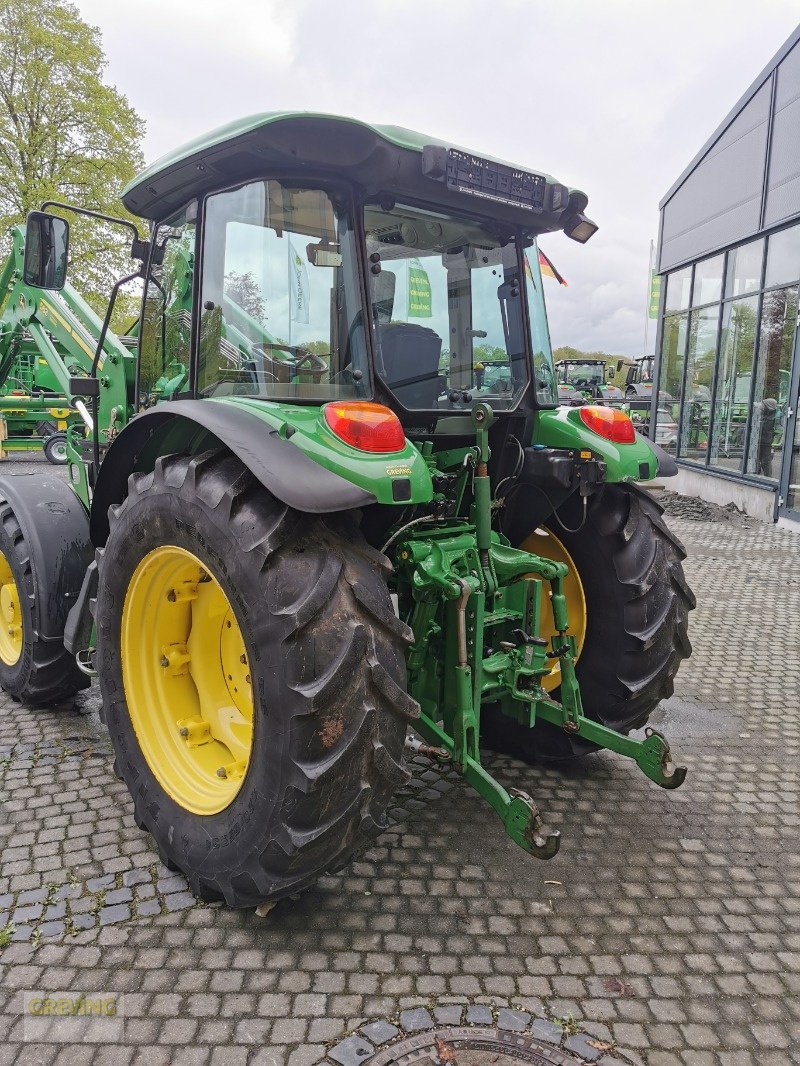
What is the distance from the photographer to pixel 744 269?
1195 cm

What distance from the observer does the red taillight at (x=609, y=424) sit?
3400 millimetres

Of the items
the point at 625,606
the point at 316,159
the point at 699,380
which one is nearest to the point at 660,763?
the point at 625,606

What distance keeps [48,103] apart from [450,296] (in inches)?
772

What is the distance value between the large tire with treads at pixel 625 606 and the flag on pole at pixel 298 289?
1486 millimetres

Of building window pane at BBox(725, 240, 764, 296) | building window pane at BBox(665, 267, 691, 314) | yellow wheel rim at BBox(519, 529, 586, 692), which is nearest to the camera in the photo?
yellow wheel rim at BBox(519, 529, 586, 692)

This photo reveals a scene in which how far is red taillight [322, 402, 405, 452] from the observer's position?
7.93ft

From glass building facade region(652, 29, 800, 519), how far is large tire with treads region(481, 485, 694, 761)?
7813 millimetres

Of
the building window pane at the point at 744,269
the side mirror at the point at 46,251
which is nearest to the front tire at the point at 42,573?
the side mirror at the point at 46,251

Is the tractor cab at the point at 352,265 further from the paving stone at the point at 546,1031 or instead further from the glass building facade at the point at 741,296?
the glass building facade at the point at 741,296

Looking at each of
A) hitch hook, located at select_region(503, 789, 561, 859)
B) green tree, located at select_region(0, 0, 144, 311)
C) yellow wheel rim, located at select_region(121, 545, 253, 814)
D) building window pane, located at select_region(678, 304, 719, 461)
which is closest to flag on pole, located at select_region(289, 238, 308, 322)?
yellow wheel rim, located at select_region(121, 545, 253, 814)

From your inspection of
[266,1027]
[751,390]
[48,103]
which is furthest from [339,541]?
[48,103]

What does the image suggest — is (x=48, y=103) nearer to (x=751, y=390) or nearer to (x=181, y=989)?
(x=751, y=390)

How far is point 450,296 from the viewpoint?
10.4ft

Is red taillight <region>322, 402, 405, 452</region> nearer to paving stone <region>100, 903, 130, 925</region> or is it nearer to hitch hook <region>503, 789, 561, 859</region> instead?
hitch hook <region>503, 789, 561, 859</region>
